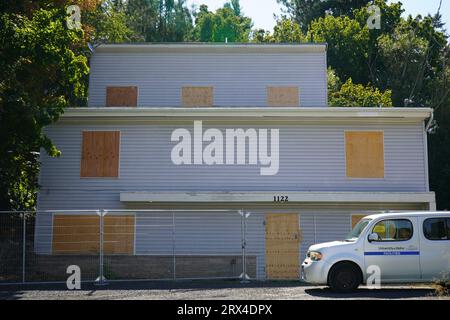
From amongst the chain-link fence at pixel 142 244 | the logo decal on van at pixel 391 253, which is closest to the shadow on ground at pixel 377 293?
the logo decal on van at pixel 391 253

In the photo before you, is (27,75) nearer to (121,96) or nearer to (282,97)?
(121,96)

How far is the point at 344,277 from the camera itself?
1332cm

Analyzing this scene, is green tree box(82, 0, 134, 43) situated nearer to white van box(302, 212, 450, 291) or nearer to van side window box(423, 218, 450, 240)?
white van box(302, 212, 450, 291)

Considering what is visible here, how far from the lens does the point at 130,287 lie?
49.1 feet

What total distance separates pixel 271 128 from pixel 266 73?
452 centimetres

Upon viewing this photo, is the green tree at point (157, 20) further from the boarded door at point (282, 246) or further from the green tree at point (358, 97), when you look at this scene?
the boarded door at point (282, 246)

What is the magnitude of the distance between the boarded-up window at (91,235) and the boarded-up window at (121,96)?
6.04 m

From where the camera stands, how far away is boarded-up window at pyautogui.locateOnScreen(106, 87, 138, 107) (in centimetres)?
2417

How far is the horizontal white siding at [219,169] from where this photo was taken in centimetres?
2033

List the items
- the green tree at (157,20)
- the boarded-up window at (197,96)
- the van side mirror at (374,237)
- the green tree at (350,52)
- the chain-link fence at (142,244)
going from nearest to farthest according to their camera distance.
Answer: the van side mirror at (374,237) → the chain-link fence at (142,244) → the boarded-up window at (197,96) → the green tree at (350,52) → the green tree at (157,20)

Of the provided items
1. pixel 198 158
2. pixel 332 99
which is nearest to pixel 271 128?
pixel 198 158

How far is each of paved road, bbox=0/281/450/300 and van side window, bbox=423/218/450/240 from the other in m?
1.26

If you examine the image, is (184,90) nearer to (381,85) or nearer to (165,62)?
(165,62)

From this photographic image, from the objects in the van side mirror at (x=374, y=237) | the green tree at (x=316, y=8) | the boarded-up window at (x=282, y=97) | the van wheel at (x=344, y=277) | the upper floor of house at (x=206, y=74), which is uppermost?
the green tree at (x=316, y=8)
